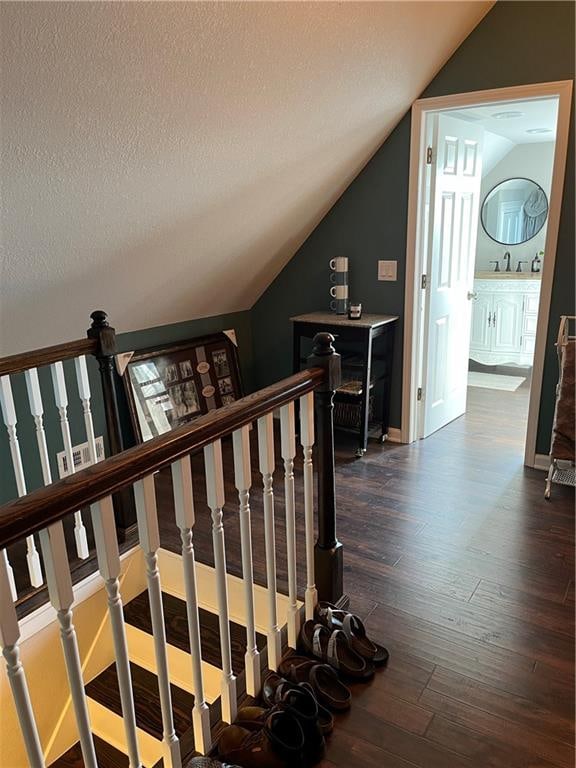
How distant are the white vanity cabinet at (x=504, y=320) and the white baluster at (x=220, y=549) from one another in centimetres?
449

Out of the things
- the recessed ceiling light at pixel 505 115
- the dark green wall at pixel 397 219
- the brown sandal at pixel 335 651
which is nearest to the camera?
the brown sandal at pixel 335 651

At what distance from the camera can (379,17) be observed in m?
2.34

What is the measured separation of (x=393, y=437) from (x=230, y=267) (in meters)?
1.57

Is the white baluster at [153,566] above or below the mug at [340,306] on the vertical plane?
below

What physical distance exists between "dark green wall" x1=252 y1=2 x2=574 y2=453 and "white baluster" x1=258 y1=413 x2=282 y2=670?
2.21 meters

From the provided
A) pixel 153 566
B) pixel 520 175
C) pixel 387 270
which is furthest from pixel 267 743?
pixel 520 175

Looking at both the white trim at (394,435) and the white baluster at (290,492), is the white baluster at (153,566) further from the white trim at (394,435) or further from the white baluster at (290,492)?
the white trim at (394,435)

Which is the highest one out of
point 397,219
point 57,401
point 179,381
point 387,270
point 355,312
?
point 397,219

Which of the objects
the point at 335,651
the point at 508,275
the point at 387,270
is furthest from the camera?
the point at 508,275

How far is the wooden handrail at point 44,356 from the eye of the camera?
6.91 feet

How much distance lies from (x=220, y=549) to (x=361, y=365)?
2453 millimetres

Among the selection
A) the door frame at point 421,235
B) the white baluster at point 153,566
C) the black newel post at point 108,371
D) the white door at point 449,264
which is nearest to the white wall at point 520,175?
the white door at point 449,264

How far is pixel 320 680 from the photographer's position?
1.81 metres

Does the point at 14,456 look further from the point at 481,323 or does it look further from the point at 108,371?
the point at 481,323
